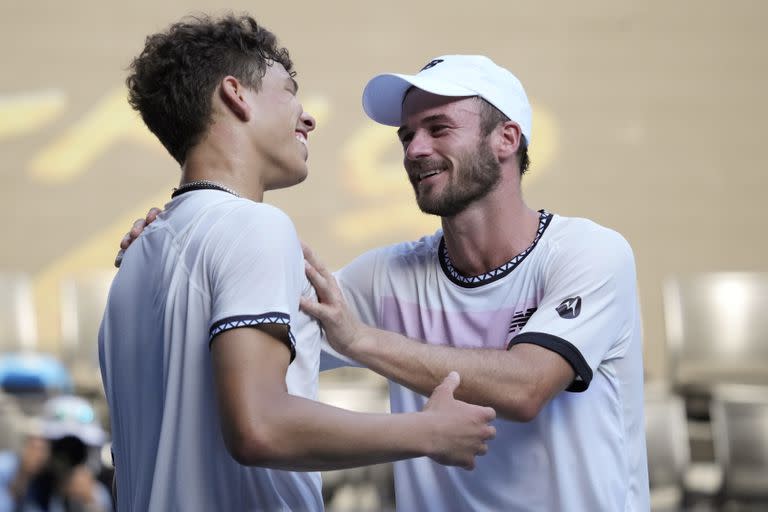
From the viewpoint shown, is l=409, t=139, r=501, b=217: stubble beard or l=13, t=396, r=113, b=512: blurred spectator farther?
l=13, t=396, r=113, b=512: blurred spectator

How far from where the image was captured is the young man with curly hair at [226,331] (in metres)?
1.39

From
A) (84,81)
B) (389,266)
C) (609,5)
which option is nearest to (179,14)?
(84,81)

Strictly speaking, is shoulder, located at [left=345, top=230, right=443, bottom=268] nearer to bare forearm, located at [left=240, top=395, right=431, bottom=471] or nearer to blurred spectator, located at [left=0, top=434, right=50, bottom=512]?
bare forearm, located at [left=240, top=395, right=431, bottom=471]

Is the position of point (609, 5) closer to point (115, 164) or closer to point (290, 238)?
point (115, 164)

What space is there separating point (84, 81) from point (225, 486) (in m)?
4.66

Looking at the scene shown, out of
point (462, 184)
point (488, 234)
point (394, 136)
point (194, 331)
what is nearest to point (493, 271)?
point (488, 234)

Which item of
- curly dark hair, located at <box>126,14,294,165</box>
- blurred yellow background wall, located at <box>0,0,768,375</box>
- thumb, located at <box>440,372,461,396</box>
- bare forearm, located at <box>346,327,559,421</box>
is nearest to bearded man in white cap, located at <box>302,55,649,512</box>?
bare forearm, located at <box>346,327,559,421</box>

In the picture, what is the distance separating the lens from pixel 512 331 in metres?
2.01

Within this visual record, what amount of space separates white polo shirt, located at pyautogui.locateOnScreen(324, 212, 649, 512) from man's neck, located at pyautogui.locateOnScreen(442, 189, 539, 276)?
0.08ft

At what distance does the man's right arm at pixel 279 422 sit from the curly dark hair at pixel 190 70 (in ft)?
1.40

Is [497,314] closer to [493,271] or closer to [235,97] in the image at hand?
[493,271]

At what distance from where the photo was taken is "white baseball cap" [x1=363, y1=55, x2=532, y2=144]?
82.7 inches

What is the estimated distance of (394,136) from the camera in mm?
5797

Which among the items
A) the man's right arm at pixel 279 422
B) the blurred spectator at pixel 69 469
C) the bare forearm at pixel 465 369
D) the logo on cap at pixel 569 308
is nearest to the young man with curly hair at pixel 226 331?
the man's right arm at pixel 279 422
